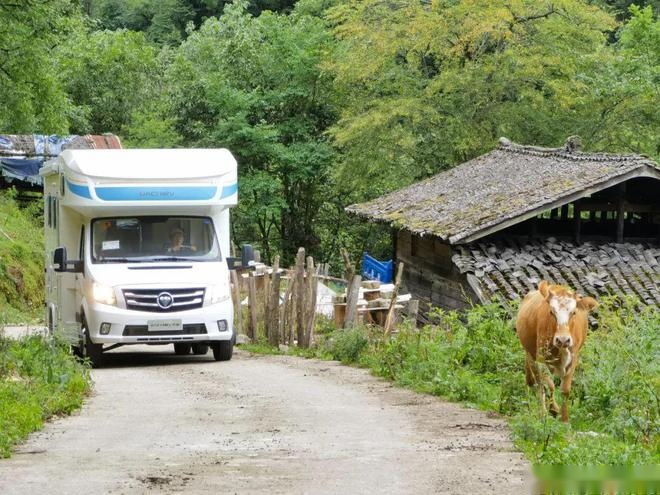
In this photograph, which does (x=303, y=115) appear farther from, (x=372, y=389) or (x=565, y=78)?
(x=372, y=389)

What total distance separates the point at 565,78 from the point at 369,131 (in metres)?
7.16

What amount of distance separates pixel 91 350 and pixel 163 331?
127 cm

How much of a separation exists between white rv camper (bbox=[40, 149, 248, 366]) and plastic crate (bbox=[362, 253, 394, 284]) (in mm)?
18099

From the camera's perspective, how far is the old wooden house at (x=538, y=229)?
1035 inches

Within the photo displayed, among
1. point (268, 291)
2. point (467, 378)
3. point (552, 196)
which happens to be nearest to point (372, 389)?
point (467, 378)

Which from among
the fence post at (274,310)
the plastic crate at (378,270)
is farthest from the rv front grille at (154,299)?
the plastic crate at (378,270)

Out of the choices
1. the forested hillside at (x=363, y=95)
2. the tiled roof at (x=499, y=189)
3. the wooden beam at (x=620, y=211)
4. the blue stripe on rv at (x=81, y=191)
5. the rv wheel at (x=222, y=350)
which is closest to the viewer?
the blue stripe on rv at (x=81, y=191)

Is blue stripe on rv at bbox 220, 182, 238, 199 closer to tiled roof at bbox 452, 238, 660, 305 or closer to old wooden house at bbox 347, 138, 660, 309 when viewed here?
old wooden house at bbox 347, 138, 660, 309

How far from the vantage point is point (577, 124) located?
135 ft

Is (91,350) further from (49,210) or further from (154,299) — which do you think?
(49,210)

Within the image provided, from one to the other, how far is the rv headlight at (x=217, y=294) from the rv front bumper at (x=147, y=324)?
84 mm

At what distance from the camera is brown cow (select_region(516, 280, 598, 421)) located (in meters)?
11.4

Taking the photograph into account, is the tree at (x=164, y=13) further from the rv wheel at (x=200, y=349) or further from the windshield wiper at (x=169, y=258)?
the windshield wiper at (x=169, y=258)

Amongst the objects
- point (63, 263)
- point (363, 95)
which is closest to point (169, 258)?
point (63, 263)
